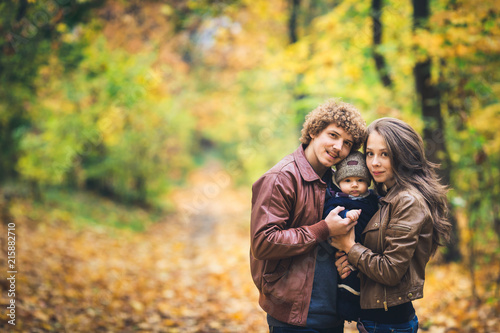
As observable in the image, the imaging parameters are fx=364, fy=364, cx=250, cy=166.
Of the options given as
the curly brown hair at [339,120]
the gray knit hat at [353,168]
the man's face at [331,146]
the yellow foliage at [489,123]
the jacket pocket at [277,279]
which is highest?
the yellow foliage at [489,123]

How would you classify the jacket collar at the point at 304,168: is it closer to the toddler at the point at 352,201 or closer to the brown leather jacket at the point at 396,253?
the toddler at the point at 352,201

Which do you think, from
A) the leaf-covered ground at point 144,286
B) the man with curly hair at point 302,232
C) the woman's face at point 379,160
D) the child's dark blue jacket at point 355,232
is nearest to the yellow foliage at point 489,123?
the leaf-covered ground at point 144,286

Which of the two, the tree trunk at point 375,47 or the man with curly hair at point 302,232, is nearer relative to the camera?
the man with curly hair at point 302,232

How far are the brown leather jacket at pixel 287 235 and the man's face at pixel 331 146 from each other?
116mm

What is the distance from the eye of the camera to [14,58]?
15.5ft

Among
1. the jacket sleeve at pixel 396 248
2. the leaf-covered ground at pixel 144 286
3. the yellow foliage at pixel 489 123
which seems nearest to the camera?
the jacket sleeve at pixel 396 248

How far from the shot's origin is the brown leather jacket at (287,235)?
216 centimetres

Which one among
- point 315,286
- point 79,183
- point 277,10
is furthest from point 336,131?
point 79,183

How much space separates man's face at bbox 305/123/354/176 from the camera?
236 centimetres

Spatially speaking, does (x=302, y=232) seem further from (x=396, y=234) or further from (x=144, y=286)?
(x=144, y=286)

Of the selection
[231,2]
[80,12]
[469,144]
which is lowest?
[469,144]

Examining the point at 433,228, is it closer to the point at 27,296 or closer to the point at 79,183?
the point at 27,296

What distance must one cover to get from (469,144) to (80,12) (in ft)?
19.9

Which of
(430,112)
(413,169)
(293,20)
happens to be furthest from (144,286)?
(293,20)
